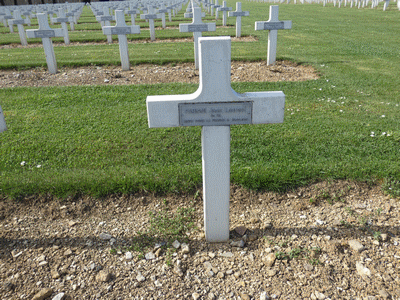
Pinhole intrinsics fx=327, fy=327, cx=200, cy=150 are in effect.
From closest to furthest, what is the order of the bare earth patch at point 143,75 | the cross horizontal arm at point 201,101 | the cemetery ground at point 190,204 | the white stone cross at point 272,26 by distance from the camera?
1. the cross horizontal arm at point 201,101
2. the cemetery ground at point 190,204
3. the bare earth patch at point 143,75
4. the white stone cross at point 272,26

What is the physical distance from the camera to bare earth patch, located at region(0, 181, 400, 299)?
2332 millimetres

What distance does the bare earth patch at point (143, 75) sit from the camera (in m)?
A: 7.47

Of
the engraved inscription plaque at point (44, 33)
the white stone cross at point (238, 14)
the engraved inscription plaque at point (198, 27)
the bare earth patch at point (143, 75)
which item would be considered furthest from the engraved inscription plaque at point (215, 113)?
the white stone cross at point (238, 14)

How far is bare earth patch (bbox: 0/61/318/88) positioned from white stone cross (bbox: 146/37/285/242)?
5.20 meters

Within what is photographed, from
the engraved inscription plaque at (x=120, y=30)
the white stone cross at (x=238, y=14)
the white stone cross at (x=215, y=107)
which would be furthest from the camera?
the white stone cross at (x=238, y=14)

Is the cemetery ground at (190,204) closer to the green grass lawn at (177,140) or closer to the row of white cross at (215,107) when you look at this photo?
the green grass lawn at (177,140)

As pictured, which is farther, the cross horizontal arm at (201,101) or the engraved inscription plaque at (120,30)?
the engraved inscription plaque at (120,30)

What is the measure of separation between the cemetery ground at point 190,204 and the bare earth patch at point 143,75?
1590 mm

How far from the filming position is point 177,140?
4.44 m

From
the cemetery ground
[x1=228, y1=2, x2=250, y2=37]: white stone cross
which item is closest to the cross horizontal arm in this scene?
the cemetery ground

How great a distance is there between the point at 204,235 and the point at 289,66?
6736 mm

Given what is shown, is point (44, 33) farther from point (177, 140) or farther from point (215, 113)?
point (215, 113)

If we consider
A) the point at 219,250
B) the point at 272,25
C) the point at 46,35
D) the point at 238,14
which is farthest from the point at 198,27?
the point at 219,250

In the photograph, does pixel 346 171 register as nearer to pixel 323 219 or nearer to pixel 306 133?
pixel 323 219
